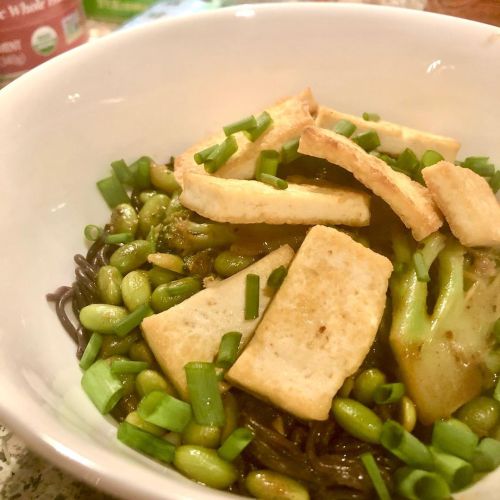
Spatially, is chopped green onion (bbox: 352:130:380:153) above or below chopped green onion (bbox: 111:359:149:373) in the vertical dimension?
above

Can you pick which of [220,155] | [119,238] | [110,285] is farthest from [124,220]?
[220,155]

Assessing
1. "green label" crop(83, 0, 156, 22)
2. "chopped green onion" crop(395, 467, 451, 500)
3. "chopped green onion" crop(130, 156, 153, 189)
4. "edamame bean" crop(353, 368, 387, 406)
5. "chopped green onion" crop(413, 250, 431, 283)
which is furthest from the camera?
"green label" crop(83, 0, 156, 22)

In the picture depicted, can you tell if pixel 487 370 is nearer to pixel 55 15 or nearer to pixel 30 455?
pixel 30 455

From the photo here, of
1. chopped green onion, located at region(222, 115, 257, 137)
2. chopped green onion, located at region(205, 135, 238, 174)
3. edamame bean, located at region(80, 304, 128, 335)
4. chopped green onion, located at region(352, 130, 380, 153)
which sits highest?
chopped green onion, located at region(222, 115, 257, 137)

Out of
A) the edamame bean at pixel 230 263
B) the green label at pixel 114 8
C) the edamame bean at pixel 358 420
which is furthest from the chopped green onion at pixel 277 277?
the green label at pixel 114 8

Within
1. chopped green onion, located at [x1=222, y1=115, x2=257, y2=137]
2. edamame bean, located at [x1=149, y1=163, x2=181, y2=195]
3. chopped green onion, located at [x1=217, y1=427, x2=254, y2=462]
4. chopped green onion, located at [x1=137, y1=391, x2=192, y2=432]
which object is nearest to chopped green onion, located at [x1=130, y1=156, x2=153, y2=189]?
edamame bean, located at [x1=149, y1=163, x2=181, y2=195]

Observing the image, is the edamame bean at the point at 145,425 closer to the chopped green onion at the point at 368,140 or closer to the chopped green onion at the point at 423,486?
the chopped green onion at the point at 423,486

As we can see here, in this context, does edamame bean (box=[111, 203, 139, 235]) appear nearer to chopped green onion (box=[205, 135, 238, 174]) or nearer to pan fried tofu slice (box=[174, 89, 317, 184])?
pan fried tofu slice (box=[174, 89, 317, 184])
